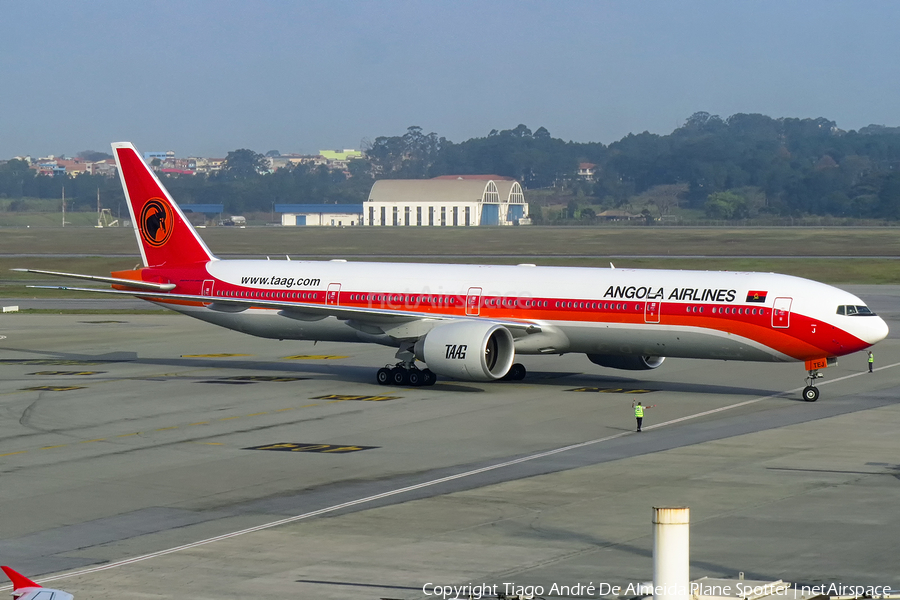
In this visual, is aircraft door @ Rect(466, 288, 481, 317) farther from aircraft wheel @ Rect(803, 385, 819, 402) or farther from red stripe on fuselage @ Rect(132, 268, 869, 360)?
aircraft wheel @ Rect(803, 385, 819, 402)

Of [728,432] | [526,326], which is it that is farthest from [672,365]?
[728,432]

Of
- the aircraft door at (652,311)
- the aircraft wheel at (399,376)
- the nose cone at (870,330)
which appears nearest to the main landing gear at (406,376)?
the aircraft wheel at (399,376)

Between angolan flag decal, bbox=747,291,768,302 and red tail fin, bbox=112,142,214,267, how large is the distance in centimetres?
2143

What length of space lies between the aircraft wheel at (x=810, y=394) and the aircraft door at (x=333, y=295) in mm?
16553

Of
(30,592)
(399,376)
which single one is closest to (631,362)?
(399,376)

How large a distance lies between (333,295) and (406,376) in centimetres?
437

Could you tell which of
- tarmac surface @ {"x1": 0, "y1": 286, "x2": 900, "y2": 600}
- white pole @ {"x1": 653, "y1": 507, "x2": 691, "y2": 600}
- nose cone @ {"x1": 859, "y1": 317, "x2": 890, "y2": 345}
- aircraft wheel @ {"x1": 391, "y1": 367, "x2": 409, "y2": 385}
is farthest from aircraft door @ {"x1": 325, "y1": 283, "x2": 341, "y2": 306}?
white pole @ {"x1": 653, "y1": 507, "x2": 691, "y2": 600}

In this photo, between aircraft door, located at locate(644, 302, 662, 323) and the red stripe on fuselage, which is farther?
aircraft door, located at locate(644, 302, 662, 323)

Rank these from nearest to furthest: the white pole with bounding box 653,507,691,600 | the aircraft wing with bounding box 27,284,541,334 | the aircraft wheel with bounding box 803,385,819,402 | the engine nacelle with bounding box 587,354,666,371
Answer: the white pole with bounding box 653,507,691,600, the aircraft wheel with bounding box 803,385,819,402, the aircraft wing with bounding box 27,284,541,334, the engine nacelle with bounding box 587,354,666,371

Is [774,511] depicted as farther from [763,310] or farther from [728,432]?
[763,310]

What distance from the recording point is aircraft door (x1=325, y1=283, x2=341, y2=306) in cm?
4281

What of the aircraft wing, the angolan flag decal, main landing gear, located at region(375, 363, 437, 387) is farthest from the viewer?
main landing gear, located at region(375, 363, 437, 387)

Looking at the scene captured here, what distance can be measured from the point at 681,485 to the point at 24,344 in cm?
3855

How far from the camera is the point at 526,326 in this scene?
130 feet
